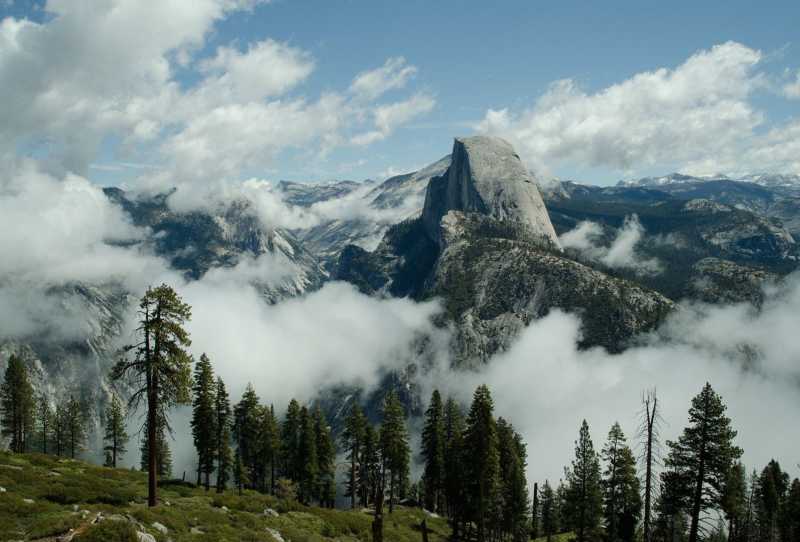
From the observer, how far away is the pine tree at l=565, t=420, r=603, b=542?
57156mm

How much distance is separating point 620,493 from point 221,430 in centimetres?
4978

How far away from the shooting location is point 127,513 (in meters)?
25.3

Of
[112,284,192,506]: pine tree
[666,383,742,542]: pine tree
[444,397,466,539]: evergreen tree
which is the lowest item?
[444,397,466,539]: evergreen tree

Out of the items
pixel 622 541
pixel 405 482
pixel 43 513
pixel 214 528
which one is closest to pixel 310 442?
pixel 405 482

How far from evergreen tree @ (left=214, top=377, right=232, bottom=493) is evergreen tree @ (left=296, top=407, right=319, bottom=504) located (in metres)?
10.6

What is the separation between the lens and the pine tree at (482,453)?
5344 cm

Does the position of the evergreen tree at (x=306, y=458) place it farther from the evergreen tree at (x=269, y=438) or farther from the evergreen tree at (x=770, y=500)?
the evergreen tree at (x=770, y=500)

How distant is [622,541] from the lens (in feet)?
203

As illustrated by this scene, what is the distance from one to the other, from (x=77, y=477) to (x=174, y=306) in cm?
1566

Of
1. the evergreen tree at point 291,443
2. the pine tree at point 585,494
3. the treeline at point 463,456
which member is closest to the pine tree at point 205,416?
the treeline at point 463,456

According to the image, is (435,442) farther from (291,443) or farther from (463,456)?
(291,443)

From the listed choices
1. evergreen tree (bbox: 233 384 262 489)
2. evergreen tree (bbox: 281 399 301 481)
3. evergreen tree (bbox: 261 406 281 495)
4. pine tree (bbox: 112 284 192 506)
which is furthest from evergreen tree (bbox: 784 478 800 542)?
pine tree (bbox: 112 284 192 506)

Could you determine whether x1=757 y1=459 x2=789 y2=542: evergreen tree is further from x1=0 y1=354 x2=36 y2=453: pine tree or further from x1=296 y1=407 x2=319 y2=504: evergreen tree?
x1=0 y1=354 x2=36 y2=453: pine tree

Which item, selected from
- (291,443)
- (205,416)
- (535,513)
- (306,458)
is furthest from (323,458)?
(535,513)
